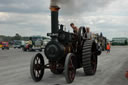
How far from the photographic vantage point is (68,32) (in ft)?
23.1

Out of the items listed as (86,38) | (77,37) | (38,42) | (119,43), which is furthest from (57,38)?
(119,43)

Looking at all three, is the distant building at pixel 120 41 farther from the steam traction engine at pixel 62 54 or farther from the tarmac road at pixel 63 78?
the steam traction engine at pixel 62 54

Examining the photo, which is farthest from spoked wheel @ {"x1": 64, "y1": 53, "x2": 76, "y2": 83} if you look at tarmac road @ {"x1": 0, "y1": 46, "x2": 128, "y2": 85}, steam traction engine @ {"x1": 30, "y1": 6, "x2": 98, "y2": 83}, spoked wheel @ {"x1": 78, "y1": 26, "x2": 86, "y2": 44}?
spoked wheel @ {"x1": 78, "y1": 26, "x2": 86, "y2": 44}

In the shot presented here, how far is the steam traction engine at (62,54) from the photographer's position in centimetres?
626

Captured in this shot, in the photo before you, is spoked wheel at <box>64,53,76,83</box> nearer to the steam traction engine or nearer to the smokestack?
the steam traction engine

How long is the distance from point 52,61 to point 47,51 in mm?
394

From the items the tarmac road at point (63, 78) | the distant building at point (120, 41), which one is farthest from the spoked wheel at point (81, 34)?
the distant building at point (120, 41)

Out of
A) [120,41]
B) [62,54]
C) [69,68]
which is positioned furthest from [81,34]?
[120,41]

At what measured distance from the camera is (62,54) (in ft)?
21.6

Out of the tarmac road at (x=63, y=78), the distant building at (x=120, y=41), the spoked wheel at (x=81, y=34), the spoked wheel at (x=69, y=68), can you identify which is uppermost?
the spoked wheel at (x=81, y=34)

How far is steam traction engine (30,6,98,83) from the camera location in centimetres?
626

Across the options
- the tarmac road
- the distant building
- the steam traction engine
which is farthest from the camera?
the distant building

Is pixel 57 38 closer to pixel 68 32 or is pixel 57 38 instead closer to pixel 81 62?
pixel 68 32

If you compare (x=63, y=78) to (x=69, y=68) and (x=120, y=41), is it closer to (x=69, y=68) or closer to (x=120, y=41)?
(x=69, y=68)
